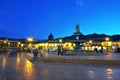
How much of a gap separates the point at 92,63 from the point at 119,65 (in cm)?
351

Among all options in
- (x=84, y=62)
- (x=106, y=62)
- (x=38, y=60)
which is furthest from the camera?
(x=38, y=60)

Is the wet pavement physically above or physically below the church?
below

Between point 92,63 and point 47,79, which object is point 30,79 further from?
point 92,63

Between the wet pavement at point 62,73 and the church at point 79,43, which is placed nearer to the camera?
the wet pavement at point 62,73

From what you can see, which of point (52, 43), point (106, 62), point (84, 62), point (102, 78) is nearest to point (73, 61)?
point (84, 62)

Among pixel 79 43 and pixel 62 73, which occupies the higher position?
pixel 79 43

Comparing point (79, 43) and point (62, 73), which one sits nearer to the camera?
point (62, 73)

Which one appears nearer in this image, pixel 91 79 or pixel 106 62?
pixel 91 79

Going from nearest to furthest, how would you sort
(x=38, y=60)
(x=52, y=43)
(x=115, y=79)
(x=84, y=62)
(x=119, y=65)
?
(x=115, y=79) < (x=119, y=65) < (x=84, y=62) < (x=38, y=60) < (x=52, y=43)

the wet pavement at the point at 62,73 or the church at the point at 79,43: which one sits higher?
the church at the point at 79,43

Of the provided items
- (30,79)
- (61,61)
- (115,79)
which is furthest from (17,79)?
(61,61)

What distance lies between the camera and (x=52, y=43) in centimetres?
13762

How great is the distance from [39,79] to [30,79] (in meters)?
0.45

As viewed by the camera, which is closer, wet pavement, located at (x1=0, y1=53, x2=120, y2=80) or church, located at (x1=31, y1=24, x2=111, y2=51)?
wet pavement, located at (x1=0, y1=53, x2=120, y2=80)
